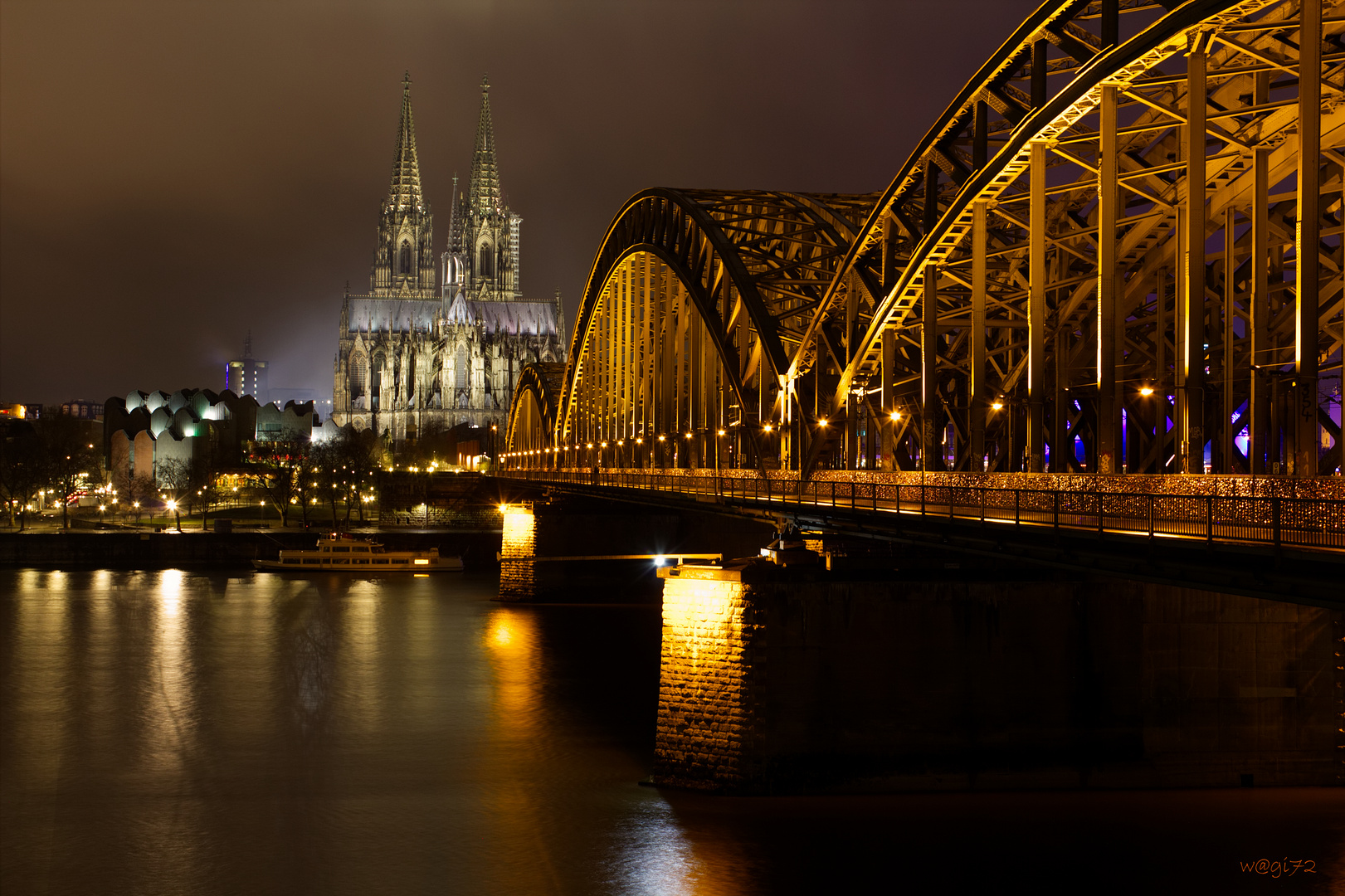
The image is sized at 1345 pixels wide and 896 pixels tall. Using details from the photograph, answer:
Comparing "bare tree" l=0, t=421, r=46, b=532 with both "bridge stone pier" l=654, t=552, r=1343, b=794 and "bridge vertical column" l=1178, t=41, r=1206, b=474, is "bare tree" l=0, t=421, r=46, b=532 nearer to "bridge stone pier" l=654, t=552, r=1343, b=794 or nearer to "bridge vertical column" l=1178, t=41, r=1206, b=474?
"bridge stone pier" l=654, t=552, r=1343, b=794

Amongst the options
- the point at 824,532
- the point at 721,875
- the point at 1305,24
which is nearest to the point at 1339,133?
the point at 1305,24

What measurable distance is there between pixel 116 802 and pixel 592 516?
41174mm

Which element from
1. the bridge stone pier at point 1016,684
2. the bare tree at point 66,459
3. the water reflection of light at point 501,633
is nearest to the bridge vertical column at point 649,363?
the water reflection of light at point 501,633

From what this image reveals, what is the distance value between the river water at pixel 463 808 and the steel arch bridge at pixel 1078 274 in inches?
258

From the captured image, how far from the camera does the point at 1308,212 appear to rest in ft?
56.1

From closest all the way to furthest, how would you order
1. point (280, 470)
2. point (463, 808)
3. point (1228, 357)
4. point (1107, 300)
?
point (1228, 357) < point (1107, 300) < point (463, 808) < point (280, 470)

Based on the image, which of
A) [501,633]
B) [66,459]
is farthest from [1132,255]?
[66,459]

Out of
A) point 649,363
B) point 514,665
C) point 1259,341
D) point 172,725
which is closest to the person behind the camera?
point 1259,341

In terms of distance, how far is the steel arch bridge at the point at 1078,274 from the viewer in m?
20.0

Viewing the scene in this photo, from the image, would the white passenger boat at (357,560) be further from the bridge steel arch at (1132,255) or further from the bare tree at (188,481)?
the bridge steel arch at (1132,255)

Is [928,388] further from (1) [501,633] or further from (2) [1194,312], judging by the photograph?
(1) [501,633]

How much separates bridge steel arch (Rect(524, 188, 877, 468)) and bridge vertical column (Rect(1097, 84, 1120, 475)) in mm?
17866

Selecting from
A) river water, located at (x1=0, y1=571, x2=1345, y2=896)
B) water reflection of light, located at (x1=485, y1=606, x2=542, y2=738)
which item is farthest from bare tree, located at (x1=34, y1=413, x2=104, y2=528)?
river water, located at (x1=0, y1=571, x2=1345, y2=896)

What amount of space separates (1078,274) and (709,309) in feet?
55.5
